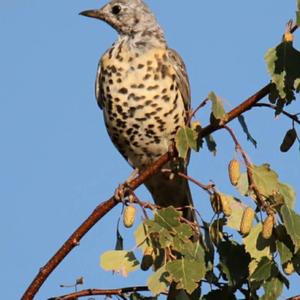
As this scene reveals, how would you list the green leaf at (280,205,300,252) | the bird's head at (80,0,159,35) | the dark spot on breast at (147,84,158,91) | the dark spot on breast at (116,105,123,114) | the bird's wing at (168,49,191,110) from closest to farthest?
the green leaf at (280,205,300,252) < the dark spot on breast at (147,84,158,91) < the dark spot on breast at (116,105,123,114) < the bird's wing at (168,49,191,110) < the bird's head at (80,0,159,35)

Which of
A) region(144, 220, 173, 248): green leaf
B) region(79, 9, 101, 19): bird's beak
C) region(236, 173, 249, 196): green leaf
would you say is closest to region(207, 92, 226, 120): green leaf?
region(236, 173, 249, 196): green leaf

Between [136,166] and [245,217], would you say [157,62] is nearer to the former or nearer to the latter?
[136,166]

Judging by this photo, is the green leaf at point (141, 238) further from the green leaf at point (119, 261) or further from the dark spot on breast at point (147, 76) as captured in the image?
the dark spot on breast at point (147, 76)

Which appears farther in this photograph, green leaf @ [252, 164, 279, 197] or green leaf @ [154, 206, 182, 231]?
green leaf @ [252, 164, 279, 197]

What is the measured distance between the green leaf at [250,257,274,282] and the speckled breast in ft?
7.24

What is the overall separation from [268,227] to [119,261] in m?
0.88

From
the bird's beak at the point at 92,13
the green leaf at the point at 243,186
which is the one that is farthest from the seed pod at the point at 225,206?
the bird's beak at the point at 92,13

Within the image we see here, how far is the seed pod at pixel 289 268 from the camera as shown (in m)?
3.50

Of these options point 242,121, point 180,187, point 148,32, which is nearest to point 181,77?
point 148,32

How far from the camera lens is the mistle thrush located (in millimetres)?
5621

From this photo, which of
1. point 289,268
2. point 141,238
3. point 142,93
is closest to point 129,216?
point 141,238

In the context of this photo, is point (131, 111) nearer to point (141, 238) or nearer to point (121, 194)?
point (121, 194)

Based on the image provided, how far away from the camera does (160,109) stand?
5617mm

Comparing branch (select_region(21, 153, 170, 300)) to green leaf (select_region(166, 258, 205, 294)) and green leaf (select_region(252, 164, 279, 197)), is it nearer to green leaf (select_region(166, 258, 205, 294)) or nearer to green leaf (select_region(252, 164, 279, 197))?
green leaf (select_region(166, 258, 205, 294))
